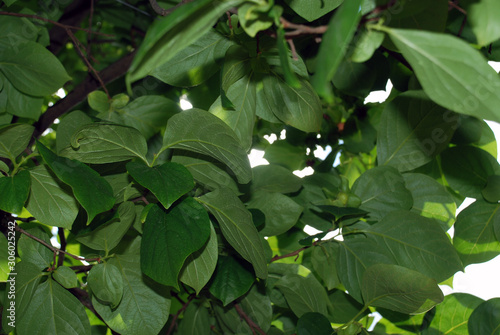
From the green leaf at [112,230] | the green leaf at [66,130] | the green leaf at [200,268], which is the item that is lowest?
the green leaf at [200,268]

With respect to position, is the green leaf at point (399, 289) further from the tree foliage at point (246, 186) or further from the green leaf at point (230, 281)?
the green leaf at point (230, 281)

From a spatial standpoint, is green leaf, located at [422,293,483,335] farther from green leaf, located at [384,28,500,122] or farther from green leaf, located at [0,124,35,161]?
green leaf, located at [0,124,35,161]

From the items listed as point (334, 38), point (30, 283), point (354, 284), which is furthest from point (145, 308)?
point (334, 38)

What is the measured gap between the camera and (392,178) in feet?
1.78

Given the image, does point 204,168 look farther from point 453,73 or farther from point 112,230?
point 453,73

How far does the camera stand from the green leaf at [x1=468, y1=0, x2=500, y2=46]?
0.70ft

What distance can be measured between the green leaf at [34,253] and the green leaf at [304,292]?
0.27 meters

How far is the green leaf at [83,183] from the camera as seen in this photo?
347mm

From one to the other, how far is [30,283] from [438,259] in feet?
1.45

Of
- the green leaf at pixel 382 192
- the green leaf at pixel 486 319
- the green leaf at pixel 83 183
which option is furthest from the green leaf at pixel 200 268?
the green leaf at pixel 486 319

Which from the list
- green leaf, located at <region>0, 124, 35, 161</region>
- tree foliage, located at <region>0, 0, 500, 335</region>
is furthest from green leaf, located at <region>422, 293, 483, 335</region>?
green leaf, located at <region>0, 124, 35, 161</region>

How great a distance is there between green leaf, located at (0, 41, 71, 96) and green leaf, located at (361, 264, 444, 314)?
1.45 ft

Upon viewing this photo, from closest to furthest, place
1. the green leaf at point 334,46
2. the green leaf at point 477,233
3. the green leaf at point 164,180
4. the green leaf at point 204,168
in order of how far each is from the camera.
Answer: the green leaf at point 334,46 → the green leaf at point 164,180 → the green leaf at point 204,168 → the green leaf at point 477,233

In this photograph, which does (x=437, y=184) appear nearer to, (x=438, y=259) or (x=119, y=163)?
(x=438, y=259)
